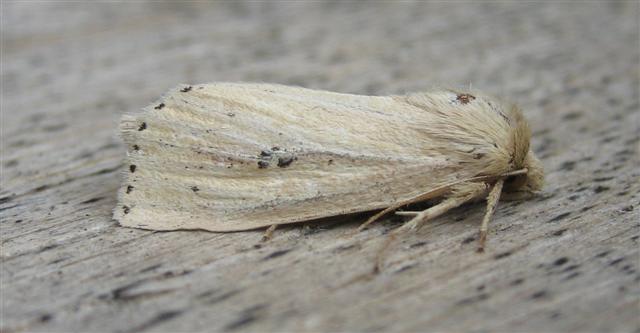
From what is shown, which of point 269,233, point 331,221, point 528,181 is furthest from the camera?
point 528,181

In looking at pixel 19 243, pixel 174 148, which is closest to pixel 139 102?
pixel 174 148

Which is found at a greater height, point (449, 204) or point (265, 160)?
point (265, 160)

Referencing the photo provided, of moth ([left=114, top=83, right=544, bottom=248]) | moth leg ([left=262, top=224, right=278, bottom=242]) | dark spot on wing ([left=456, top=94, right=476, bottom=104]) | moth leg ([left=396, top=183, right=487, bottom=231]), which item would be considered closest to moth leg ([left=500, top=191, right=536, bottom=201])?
moth ([left=114, top=83, right=544, bottom=248])

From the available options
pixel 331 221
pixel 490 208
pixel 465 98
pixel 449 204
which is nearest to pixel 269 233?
pixel 331 221

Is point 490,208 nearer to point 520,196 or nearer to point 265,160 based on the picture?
point 520,196

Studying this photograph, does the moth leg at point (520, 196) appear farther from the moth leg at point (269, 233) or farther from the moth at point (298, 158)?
the moth leg at point (269, 233)

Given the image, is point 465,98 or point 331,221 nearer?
point 331,221

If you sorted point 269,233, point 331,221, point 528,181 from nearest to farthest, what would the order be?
point 269,233 < point 331,221 < point 528,181

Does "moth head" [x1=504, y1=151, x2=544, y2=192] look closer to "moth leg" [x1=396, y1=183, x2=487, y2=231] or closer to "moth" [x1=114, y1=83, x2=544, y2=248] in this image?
"moth" [x1=114, y1=83, x2=544, y2=248]
